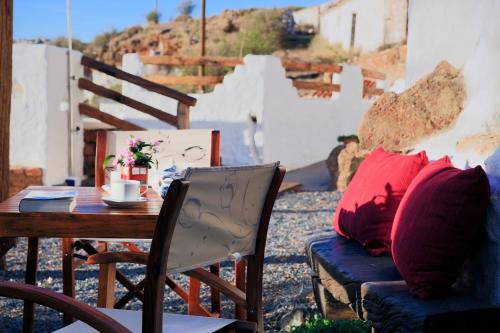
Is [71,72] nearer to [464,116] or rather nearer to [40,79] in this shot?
[40,79]

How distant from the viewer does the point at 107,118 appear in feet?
25.8

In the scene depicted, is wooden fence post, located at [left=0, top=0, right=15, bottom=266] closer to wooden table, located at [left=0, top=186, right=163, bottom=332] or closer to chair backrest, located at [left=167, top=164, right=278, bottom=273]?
wooden table, located at [left=0, top=186, right=163, bottom=332]

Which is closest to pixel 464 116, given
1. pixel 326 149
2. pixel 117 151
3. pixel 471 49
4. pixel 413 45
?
pixel 471 49

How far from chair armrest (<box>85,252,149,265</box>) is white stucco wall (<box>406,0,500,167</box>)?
4.43 feet

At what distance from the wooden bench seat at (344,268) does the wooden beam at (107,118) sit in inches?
180

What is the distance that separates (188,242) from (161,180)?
3.13 feet

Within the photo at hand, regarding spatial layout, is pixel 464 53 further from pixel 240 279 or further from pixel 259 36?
pixel 259 36

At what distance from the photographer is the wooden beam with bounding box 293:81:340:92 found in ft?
39.0

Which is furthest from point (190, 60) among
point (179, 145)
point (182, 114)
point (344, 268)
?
point (344, 268)

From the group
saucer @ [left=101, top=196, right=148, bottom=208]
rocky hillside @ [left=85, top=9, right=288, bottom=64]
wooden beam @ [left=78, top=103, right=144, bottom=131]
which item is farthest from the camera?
rocky hillside @ [left=85, top=9, right=288, bottom=64]

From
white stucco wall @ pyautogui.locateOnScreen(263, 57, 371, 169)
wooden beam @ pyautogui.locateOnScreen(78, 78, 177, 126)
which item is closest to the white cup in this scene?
wooden beam @ pyautogui.locateOnScreen(78, 78, 177, 126)

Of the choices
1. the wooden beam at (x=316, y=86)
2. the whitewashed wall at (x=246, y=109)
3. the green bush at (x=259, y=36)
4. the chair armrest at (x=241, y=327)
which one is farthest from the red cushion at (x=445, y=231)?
the green bush at (x=259, y=36)

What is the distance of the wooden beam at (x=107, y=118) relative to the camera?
7666 mm

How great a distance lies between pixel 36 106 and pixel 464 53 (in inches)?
221
